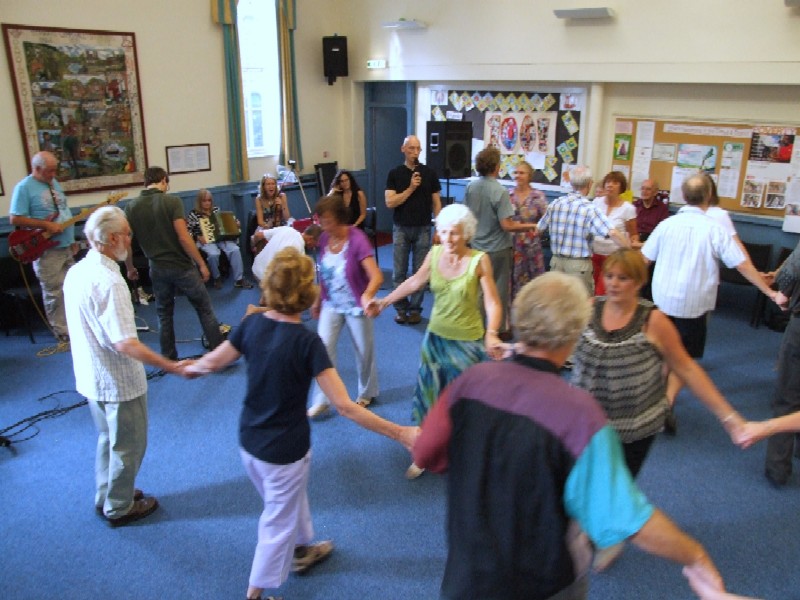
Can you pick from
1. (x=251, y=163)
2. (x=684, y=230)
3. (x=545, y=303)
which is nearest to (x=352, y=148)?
(x=251, y=163)

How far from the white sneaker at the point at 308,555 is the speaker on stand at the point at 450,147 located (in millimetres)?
4795

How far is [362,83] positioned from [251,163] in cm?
206

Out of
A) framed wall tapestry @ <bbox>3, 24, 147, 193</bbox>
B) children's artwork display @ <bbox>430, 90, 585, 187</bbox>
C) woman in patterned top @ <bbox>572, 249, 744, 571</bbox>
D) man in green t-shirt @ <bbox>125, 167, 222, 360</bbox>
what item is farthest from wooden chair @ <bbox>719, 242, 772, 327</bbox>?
framed wall tapestry @ <bbox>3, 24, 147, 193</bbox>

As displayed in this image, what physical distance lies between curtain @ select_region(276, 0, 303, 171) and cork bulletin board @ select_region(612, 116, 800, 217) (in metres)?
4.05

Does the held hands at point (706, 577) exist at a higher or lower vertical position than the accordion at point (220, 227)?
higher

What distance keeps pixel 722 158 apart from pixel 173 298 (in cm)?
524

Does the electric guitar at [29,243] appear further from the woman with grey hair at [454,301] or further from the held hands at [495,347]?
the held hands at [495,347]

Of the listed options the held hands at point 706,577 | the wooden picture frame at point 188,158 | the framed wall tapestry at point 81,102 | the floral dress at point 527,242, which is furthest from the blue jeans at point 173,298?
the held hands at point 706,577

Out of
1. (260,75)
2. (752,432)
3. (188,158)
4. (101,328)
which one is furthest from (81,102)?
(752,432)

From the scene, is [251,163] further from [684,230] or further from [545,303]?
[545,303]

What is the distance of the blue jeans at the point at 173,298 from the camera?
4742 mm

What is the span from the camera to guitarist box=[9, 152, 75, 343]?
5.16 metres

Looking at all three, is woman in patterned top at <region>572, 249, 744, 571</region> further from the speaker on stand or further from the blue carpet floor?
the speaker on stand

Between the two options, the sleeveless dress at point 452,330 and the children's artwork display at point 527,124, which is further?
the children's artwork display at point 527,124
